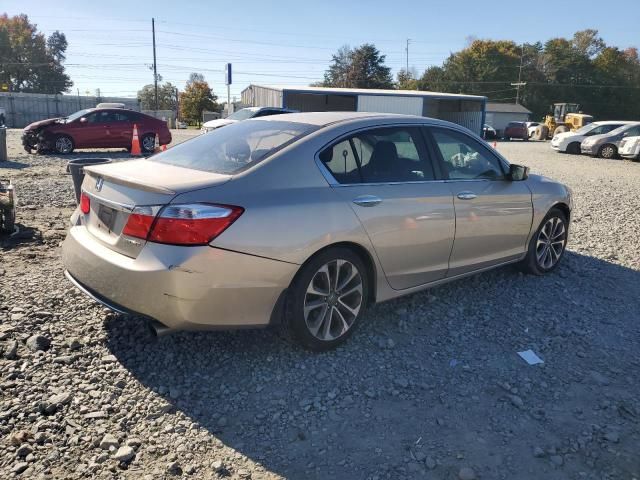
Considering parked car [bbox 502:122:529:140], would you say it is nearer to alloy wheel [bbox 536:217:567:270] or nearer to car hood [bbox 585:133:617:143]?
car hood [bbox 585:133:617:143]

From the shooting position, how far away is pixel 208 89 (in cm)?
6669

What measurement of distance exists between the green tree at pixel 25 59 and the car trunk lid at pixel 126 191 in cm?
9039

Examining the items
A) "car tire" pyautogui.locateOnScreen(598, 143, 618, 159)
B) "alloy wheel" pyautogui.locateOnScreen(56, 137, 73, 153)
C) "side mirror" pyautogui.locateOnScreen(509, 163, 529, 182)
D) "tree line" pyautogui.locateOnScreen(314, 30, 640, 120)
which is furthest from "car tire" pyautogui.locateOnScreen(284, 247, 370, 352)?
"tree line" pyautogui.locateOnScreen(314, 30, 640, 120)

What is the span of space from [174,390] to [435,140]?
2792 millimetres

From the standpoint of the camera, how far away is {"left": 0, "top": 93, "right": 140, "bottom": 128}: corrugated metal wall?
42125 millimetres

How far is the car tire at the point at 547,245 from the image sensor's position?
532 centimetres

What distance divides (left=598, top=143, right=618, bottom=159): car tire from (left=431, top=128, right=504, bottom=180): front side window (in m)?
21.1

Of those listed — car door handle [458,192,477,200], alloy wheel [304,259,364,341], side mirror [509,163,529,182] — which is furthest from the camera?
side mirror [509,163,529,182]

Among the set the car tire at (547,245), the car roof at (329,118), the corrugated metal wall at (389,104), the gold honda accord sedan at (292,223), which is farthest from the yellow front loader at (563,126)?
the car roof at (329,118)

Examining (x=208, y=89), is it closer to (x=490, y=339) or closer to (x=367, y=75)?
(x=367, y=75)

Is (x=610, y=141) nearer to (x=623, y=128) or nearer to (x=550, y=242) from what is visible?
(x=623, y=128)

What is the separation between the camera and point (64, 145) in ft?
53.6

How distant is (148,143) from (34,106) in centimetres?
3189

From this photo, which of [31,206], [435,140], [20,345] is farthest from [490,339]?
[31,206]
